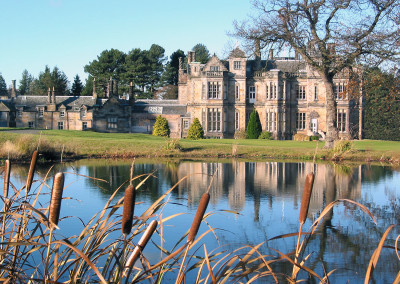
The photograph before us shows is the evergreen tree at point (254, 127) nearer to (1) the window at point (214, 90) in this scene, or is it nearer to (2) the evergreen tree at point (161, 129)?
(1) the window at point (214, 90)

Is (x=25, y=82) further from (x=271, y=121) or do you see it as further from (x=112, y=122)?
(x=271, y=121)

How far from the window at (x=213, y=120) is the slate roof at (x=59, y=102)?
15.2 metres

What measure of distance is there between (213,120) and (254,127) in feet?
14.3

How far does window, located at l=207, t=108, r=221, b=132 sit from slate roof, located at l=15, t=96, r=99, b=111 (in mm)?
15151

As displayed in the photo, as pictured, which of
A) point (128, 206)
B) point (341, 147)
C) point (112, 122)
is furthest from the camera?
point (112, 122)

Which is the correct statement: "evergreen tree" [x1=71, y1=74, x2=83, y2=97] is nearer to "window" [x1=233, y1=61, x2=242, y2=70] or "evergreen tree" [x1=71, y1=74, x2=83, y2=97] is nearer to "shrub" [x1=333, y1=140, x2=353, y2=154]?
"window" [x1=233, y1=61, x2=242, y2=70]

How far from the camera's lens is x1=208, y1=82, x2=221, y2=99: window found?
1935 inches

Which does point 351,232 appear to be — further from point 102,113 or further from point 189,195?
point 102,113

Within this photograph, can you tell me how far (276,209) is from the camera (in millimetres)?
10141

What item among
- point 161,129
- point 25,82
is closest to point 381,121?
point 161,129

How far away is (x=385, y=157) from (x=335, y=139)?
113 inches

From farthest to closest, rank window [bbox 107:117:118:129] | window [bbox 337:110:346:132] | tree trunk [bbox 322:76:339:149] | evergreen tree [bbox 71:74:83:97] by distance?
1. evergreen tree [bbox 71:74:83:97]
2. window [bbox 107:117:118:129]
3. window [bbox 337:110:346:132]
4. tree trunk [bbox 322:76:339:149]

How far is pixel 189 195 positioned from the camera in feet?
38.9

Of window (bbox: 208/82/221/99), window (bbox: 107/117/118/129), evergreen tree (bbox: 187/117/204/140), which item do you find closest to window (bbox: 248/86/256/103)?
window (bbox: 208/82/221/99)
